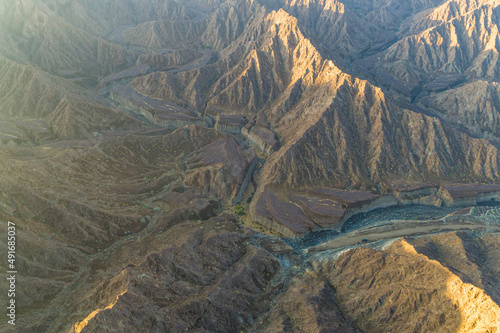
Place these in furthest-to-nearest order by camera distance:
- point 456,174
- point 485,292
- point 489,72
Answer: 1. point 489,72
2. point 456,174
3. point 485,292

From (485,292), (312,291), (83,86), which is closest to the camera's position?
(485,292)

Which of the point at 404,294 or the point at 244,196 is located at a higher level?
the point at 404,294

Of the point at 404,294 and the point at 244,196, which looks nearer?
the point at 404,294

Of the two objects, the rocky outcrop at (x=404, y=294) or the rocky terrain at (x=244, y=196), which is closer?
the rocky outcrop at (x=404, y=294)

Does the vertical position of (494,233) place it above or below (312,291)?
above

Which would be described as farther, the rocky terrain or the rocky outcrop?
the rocky terrain

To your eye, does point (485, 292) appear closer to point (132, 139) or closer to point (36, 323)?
point (36, 323)

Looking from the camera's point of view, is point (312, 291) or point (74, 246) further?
point (74, 246)

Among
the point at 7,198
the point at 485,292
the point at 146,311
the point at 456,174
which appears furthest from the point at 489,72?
the point at 7,198
